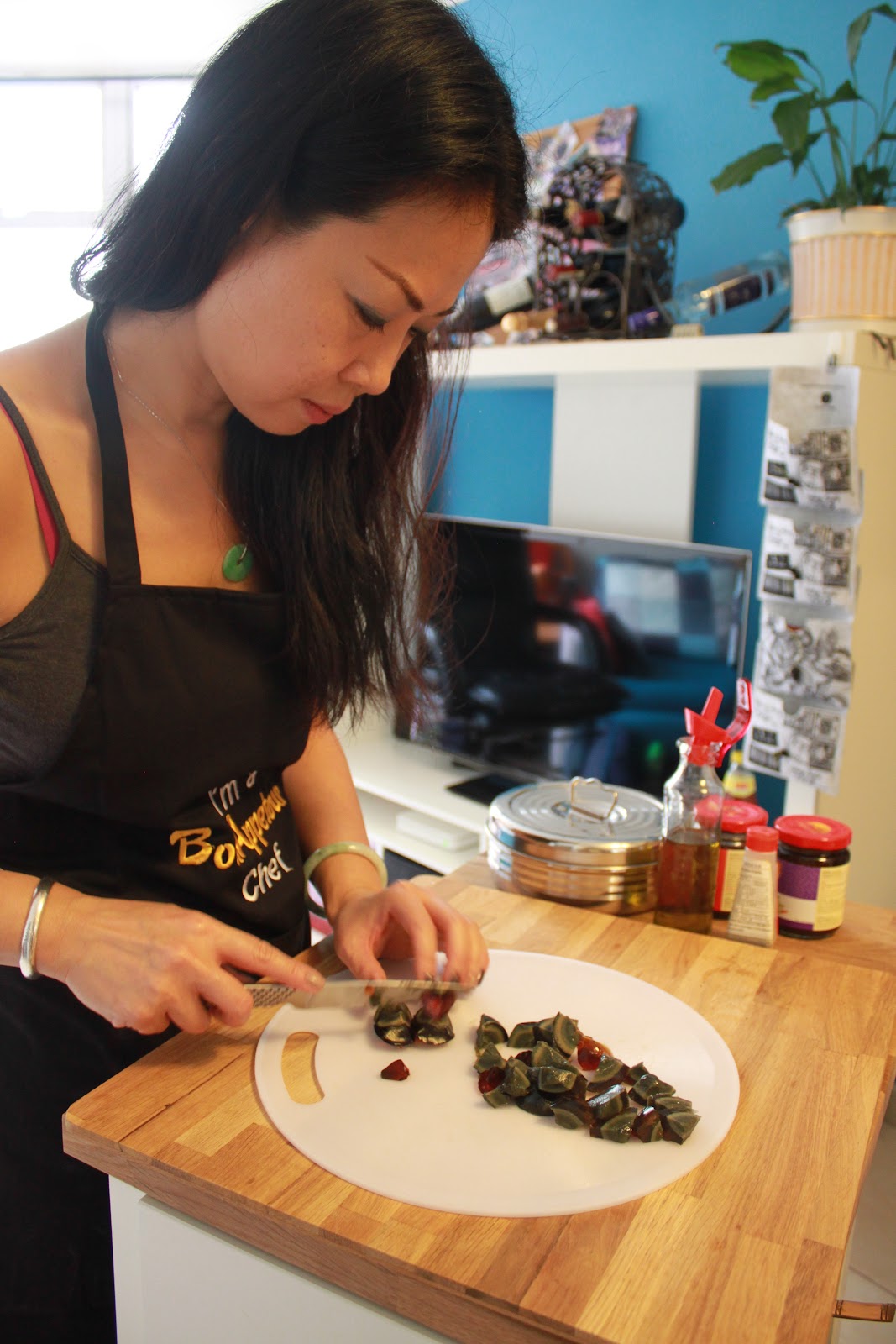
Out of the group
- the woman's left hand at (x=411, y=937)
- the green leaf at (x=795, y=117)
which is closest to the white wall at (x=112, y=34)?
the green leaf at (x=795, y=117)

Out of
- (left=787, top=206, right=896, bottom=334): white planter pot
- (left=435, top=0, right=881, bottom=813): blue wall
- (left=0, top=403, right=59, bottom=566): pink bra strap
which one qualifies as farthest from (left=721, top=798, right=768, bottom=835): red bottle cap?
(left=435, top=0, right=881, bottom=813): blue wall

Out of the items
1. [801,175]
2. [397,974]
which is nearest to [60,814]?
[397,974]

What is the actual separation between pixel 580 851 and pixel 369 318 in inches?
22.1

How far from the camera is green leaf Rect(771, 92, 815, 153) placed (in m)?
1.79

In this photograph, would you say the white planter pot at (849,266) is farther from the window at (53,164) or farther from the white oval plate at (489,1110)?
the window at (53,164)

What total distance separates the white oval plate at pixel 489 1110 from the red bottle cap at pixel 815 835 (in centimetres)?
24

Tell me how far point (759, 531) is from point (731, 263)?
1.87 ft

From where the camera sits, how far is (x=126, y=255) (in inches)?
35.0

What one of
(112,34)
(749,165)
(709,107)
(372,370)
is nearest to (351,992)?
(372,370)

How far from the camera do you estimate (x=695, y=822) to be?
3.49 ft

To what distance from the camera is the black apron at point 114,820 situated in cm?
86

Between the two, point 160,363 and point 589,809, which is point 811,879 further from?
point 160,363

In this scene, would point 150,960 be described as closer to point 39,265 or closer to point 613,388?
point 613,388

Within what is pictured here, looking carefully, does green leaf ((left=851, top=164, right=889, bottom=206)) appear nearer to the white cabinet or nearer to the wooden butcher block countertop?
the white cabinet
